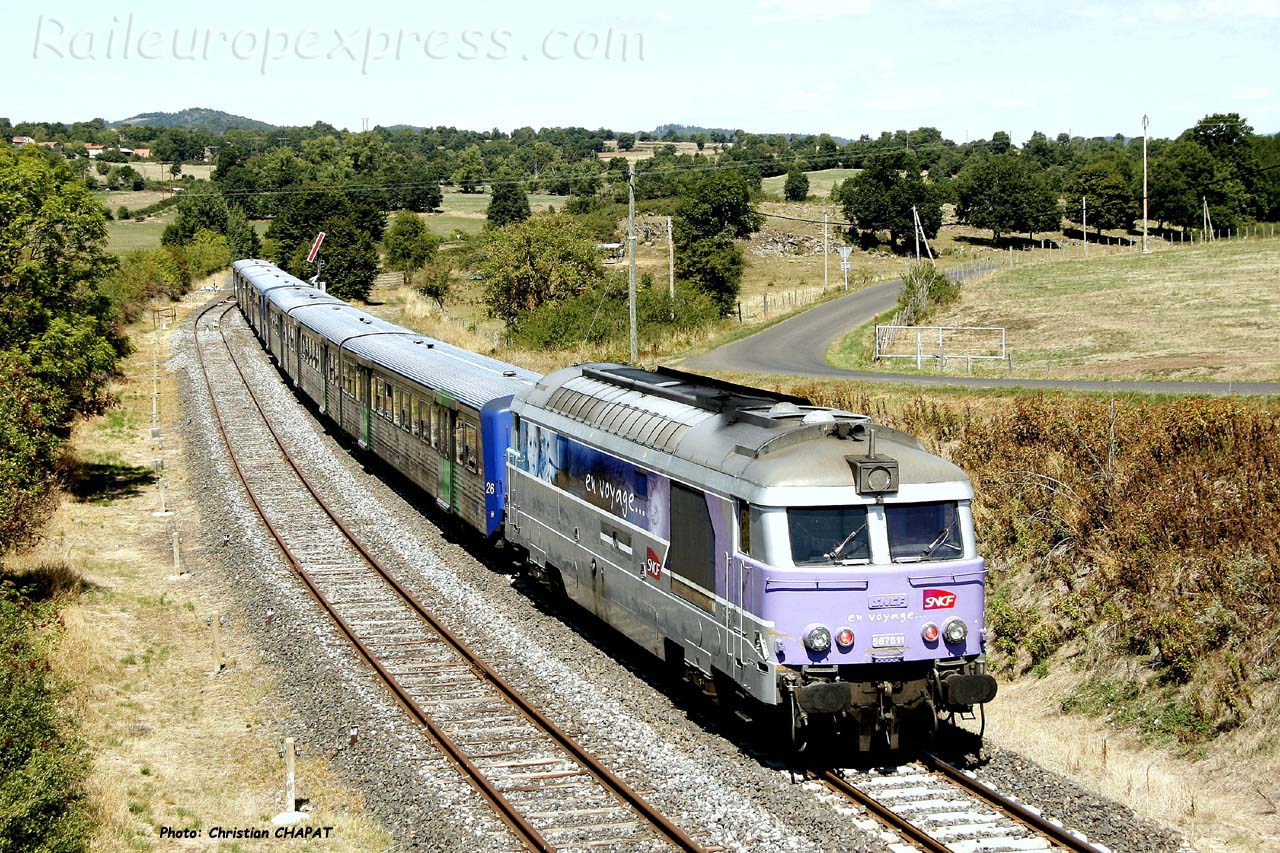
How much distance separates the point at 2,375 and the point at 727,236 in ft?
242

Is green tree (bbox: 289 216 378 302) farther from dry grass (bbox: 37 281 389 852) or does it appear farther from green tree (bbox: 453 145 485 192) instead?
green tree (bbox: 453 145 485 192)

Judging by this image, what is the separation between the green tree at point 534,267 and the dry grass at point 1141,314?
19569 mm

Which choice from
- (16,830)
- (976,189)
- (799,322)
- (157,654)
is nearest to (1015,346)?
(799,322)

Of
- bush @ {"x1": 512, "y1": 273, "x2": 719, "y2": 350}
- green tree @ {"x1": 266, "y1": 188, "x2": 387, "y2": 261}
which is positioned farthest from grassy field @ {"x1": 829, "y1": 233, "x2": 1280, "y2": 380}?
green tree @ {"x1": 266, "y1": 188, "x2": 387, "y2": 261}

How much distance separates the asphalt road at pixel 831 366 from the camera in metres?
29.5

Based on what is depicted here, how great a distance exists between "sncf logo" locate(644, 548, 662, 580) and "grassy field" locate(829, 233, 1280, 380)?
2266 centimetres

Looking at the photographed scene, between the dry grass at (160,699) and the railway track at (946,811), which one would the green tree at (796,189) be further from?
the railway track at (946,811)

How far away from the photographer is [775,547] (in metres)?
12.7

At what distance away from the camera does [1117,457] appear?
20.5 metres

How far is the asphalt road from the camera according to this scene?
29453 millimetres

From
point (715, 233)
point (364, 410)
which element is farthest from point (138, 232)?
point (364, 410)

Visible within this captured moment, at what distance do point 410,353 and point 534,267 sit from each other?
36.3 meters

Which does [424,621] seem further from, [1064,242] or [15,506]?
[1064,242]

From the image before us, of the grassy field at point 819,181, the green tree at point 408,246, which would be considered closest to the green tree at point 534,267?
the green tree at point 408,246
